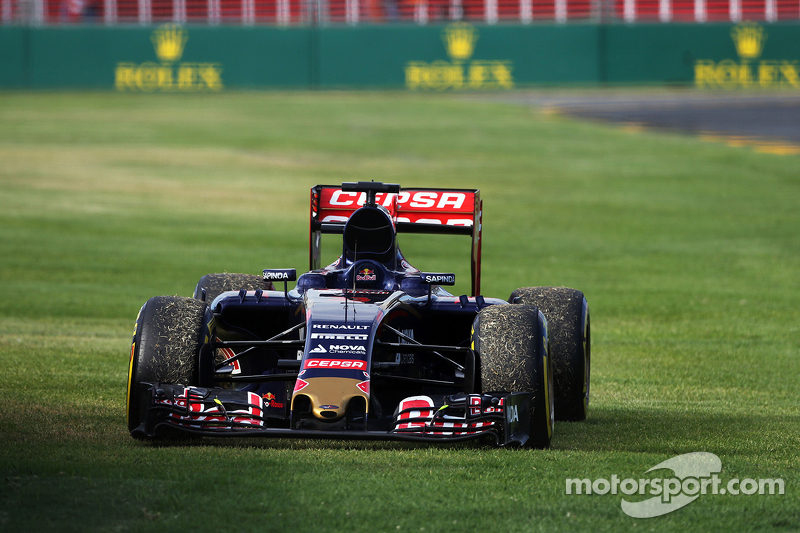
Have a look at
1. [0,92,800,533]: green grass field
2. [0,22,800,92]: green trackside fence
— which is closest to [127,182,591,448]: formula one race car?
[0,92,800,533]: green grass field

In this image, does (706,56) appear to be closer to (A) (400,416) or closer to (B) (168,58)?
(B) (168,58)

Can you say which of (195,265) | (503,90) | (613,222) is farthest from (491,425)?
(503,90)

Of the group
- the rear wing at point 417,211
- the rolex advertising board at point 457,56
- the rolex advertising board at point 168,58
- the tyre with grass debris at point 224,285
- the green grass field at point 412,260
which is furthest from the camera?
the rolex advertising board at point 168,58

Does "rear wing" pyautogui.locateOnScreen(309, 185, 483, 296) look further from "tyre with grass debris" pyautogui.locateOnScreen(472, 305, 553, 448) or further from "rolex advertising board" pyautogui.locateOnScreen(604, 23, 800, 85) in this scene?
"rolex advertising board" pyautogui.locateOnScreen(604, 23, 800, 85)

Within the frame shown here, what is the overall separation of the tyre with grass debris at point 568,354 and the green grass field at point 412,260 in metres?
0.21

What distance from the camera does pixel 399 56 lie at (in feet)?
136

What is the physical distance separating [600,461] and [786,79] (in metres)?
38.2

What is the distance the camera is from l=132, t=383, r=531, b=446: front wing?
6379 mm

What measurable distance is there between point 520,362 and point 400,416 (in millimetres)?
768

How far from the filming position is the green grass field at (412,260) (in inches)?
216

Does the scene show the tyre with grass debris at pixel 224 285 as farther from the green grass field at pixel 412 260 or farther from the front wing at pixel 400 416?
the front wing at pixel 400 416

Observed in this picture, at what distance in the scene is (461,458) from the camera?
245 inches

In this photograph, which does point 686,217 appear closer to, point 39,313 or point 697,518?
point 39,313

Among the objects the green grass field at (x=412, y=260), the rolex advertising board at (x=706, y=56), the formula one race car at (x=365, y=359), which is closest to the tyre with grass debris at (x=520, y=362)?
the formula one race car at (x=365, y=359)
